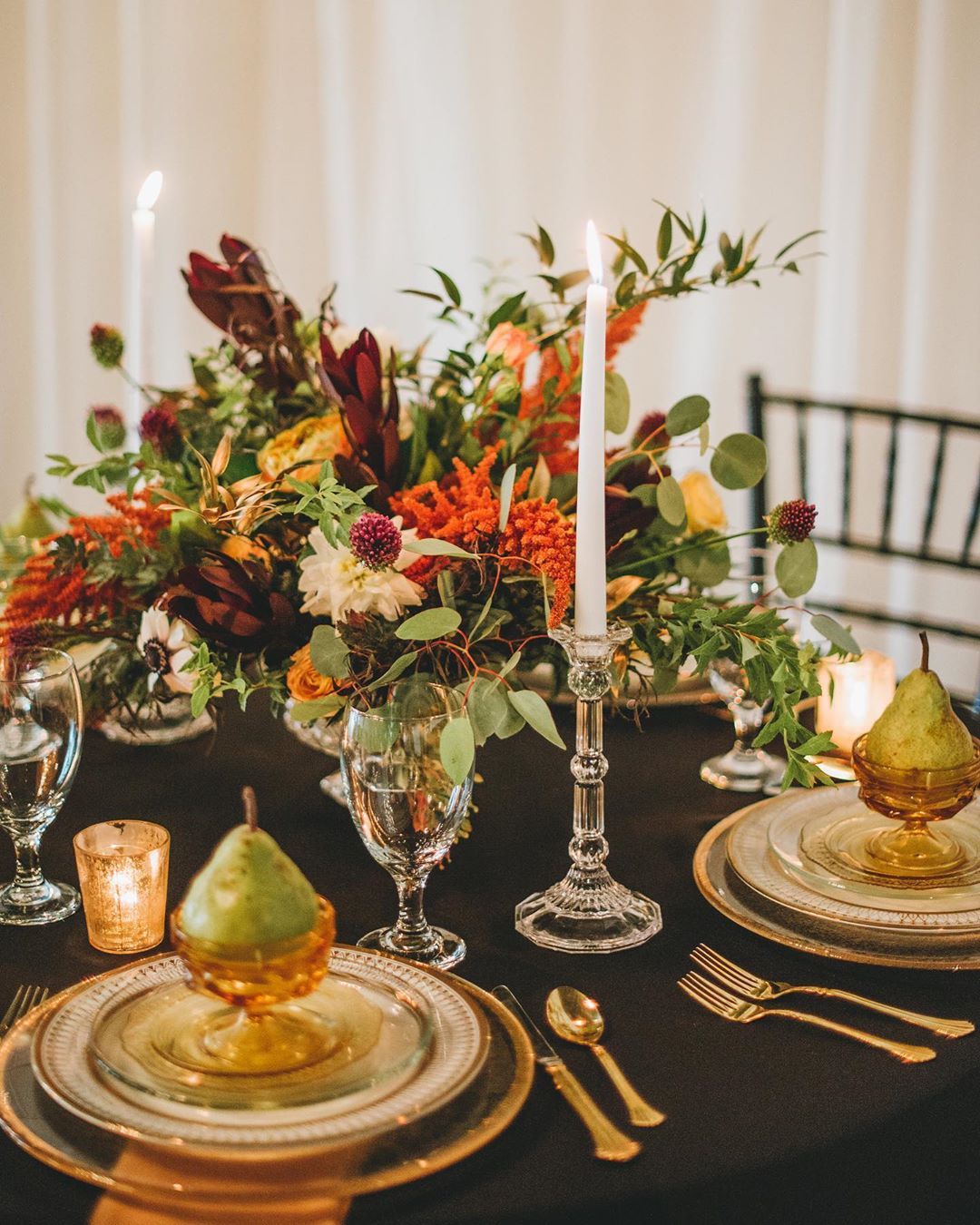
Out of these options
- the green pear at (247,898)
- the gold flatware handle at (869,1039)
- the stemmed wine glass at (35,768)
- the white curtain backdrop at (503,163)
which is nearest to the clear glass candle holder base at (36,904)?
the stemmed wine glass at (35,768)

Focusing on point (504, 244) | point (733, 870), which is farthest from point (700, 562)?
point (504, 244)

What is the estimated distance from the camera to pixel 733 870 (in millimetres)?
1074

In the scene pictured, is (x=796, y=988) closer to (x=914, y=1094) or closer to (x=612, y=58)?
(x=914, y=1094)

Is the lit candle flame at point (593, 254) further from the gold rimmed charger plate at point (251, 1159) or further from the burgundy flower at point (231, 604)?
the gold rimmed charger plate at point (251, 1159)

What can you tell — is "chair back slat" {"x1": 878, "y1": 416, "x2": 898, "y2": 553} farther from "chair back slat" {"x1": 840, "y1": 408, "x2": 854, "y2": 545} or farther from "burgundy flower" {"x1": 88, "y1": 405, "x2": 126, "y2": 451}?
"burgundy flower" {"x1": 88, "y1": 405, "x2": 126, "y2": 451}

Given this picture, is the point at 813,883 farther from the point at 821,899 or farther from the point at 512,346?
the point at 512,346

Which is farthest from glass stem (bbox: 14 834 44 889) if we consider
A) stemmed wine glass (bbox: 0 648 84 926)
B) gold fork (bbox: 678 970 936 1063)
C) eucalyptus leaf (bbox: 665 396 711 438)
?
eucalyptus leaf (bbox: 665 396 711 438)

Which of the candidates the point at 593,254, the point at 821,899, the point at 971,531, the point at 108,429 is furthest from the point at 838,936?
the point at 971,531

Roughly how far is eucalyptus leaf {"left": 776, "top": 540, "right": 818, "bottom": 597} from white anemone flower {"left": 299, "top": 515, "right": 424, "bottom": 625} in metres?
0.30

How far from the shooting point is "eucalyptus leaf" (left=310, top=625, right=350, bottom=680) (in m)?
1.01

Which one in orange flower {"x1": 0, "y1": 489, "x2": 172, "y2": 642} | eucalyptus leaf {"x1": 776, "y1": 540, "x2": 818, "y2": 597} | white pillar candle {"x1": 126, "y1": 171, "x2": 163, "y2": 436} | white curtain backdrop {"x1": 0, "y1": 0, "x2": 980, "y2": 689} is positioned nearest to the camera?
eucalyptus leaf {"x1": 776, "y1": 540, "x2": 818, "y2": 597}

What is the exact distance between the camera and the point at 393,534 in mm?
954

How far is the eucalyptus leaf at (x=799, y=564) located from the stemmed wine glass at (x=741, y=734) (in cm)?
17

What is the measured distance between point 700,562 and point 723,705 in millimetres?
321
